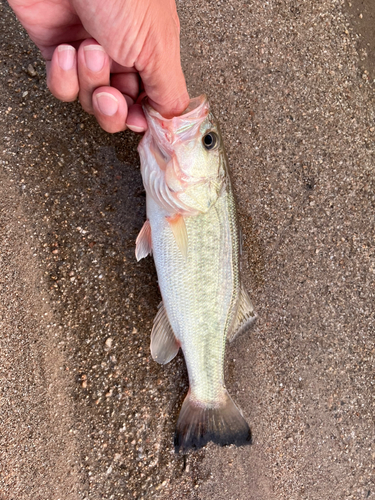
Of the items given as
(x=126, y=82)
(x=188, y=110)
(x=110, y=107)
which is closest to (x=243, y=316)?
(x=188, y=110)

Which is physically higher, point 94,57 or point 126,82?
point 94,57

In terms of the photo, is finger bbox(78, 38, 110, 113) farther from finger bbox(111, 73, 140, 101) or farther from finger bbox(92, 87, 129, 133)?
finger bbox(111, 73, 140, 101)

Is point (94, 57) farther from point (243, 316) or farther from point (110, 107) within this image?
point (243, 316)

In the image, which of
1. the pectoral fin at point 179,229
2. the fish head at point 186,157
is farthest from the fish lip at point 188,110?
the pectoral fin at point 179,229

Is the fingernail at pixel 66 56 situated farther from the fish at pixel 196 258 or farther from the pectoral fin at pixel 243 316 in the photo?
the pectoral fin at pixel 243 316

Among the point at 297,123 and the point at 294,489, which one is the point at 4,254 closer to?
the point at 297,123

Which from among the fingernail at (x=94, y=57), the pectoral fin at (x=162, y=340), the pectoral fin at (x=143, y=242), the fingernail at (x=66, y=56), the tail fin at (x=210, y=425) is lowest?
the tail fin at (x=210, y=425)

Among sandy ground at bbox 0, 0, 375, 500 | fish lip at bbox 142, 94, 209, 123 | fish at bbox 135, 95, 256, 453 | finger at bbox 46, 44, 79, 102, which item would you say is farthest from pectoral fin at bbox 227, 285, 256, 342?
finger at bbox 46, 44, 79, 102
